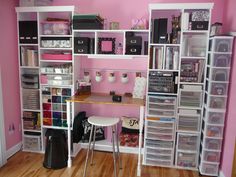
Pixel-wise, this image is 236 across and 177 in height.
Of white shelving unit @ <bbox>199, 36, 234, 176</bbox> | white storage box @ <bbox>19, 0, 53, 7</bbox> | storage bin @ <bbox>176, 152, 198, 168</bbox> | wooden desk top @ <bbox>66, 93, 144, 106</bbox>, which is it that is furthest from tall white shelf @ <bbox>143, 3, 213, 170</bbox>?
white storage box @ <bbox>19, 0, 53, 7</bbox>

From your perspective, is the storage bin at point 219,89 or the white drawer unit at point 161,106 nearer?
the storage bin at point 219,89

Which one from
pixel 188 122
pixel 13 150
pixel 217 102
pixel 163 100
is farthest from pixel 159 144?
pixel 13 150

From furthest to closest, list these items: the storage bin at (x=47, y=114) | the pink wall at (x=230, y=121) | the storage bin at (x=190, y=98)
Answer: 1. the storage bin at (x=47, y=114)
2. the storage bin at (x=190, y=98)
3. the pink wall at (x=230, y=121)

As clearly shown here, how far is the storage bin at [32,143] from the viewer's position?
3.34m

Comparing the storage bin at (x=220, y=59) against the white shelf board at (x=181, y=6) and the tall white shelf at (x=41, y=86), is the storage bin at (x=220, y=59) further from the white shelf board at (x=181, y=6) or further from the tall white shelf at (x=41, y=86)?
the tall white shelf at (x=41, y=86)

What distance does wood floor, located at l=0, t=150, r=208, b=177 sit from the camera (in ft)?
9.30

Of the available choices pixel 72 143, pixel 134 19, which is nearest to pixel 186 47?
pixel 134 19

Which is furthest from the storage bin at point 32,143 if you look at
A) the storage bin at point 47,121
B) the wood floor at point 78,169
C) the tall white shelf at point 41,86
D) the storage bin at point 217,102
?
the storage bin at point 217,102

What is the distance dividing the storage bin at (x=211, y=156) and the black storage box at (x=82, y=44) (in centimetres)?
203

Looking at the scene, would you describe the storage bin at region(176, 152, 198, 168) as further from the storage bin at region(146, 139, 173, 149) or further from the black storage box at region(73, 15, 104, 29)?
the black storage box at region(73, 15, 104, 29)

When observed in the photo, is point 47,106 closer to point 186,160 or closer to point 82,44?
point 82,44

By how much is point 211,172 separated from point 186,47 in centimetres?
161

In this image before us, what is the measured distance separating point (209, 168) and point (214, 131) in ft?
1.60

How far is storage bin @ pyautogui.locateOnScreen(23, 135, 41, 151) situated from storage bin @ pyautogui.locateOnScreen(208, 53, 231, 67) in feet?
8.56
